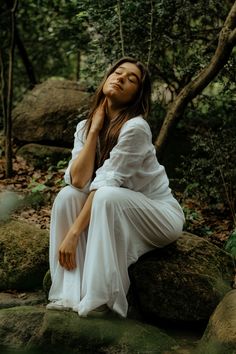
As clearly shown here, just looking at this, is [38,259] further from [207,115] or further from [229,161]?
[207,115]

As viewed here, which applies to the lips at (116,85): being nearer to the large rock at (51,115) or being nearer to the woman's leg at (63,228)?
the woman's leg at (63,228)

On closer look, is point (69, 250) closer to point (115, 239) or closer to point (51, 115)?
point (115, 239)

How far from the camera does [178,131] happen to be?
727cm

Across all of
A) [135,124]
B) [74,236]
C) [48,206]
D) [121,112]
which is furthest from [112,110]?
[48,206]

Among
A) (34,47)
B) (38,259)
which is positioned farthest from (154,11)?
(34,47)

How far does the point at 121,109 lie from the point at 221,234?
216cm

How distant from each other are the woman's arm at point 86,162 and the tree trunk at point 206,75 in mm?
1744

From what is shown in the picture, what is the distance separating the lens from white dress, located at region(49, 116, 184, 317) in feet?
11.3

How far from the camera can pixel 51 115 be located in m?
7.40

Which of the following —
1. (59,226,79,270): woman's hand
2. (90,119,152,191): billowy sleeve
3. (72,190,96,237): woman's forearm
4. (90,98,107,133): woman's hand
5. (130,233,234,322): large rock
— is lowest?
(130,233,234,322): large rock

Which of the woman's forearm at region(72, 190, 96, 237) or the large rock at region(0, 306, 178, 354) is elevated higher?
the woman's forearm at region(72, 190, 96, 237)

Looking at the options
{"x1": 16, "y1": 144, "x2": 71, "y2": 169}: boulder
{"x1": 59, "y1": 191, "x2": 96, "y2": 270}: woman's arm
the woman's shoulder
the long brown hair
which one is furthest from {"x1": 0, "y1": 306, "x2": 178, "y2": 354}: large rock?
{"x1": 16, "y1": 144, "x2": 71, "y2": 169}: boulder

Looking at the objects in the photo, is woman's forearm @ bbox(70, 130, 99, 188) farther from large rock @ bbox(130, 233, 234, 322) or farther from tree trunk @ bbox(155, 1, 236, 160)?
tree trunk @ bbox(155, 1, 236, 160)

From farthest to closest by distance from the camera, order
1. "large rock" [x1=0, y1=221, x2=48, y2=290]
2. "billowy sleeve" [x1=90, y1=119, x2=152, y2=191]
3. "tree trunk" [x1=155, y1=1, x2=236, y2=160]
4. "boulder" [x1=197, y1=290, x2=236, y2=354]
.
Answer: "tree trunk" [x1=155, y1=1, x2=236, y2=160] → "large rock" [x1=0, y1=221, x2=48, y2=290] → "billowy sleeve" [x1=90, y1=119, x2=152, y2=191] → "boulder" [x1=197, y1=290, x2=236, y2=354]
